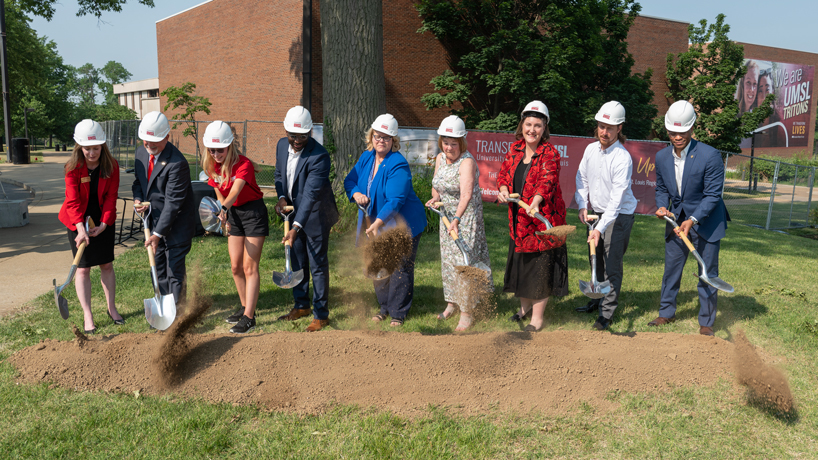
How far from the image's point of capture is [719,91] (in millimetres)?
25641

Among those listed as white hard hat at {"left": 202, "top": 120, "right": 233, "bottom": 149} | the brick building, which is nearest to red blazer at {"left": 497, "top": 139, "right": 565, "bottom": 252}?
white hard hat at {"left": 202, "top": 120, "right": 233, "bottom": 149}

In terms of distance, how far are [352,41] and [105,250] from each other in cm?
545

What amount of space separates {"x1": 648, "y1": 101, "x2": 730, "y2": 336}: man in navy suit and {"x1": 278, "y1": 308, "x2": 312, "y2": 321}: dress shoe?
3.37 meters

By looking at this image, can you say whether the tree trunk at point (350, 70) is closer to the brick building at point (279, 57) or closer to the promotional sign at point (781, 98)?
the brick building at point (279, 57)

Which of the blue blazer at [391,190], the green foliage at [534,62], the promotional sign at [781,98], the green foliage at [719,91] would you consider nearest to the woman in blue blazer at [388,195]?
the blue blazer at [391,190]

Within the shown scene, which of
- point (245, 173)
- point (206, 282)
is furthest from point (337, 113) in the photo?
point (245, 173)

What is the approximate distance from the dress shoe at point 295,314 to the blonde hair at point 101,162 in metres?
2.00

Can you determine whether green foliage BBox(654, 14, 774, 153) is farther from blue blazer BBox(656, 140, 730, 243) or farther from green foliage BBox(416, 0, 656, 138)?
blue blazer BBox(656, 140, 730, 243)

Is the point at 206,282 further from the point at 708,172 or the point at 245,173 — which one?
the point at 708,172

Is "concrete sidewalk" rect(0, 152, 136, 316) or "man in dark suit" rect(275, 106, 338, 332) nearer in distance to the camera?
"man in dark suit" rect(275, 106, 338, 332)

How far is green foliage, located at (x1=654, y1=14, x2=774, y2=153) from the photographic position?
25031mm

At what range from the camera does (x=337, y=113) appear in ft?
29.6

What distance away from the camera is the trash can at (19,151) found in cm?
2419

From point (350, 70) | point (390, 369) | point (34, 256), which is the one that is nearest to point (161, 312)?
point (390, 369)
